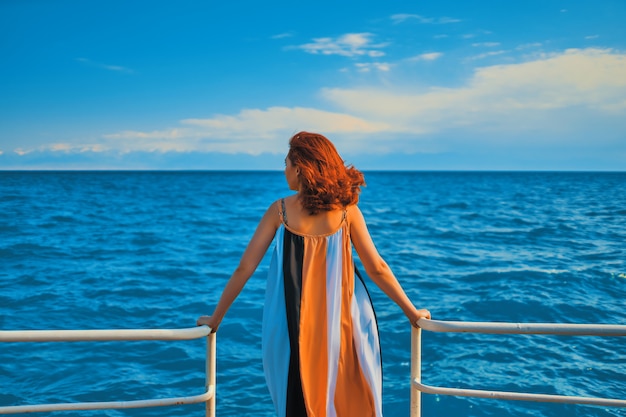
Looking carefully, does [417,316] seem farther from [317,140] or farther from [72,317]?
[72,317]

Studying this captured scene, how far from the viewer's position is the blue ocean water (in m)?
6.95

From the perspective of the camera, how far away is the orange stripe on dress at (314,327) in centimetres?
221

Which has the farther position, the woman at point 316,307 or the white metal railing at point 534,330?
the woman at point 316,307

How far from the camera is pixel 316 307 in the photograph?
224 cm

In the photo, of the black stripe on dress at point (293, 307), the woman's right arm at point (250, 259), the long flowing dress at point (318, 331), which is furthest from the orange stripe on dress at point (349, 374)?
the woman's right arm at point (250, 259)

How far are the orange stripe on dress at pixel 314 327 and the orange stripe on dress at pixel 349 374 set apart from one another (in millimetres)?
72

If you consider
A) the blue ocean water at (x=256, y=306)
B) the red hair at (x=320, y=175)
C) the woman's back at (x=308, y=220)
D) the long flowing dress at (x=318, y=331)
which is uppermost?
the red hair at (x=320, y=175)

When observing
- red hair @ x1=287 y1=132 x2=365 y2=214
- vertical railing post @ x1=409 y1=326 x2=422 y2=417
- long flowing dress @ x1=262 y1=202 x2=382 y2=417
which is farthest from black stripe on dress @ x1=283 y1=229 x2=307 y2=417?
vertical railing post @ x1=409 y1=326 x2=422 y2=417

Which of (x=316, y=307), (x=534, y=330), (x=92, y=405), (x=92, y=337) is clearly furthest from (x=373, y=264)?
(x=92, y=405)

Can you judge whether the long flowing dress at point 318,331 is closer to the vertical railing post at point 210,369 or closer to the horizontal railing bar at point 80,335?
the vertical railing post at point 210,369

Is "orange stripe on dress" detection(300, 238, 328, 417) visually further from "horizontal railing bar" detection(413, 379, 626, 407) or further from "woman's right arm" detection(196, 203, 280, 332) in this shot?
"horizontal railing bar" detection(413, 379, 626, 407)

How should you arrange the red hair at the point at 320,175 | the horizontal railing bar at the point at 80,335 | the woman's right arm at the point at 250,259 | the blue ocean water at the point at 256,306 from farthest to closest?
the blue ocean water at the point at 256,306, the woman's right arm at the point at 250,259, the red hair at the point at 320,175, the horizontal railing bar at the point at 80,335

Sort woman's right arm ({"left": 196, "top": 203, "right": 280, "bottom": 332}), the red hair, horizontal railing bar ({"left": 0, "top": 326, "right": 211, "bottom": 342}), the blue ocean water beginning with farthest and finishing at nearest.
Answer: the blue ocean water, woman's right arm ({"left": 196, "top": 203, "right": 280, "bottom": 332}), the red hair, horizontal railing bar ({"left": 0, "top": 326, "right": 211, "bottom": 342})

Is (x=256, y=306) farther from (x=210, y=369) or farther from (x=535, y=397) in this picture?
(x=535, y=397)
